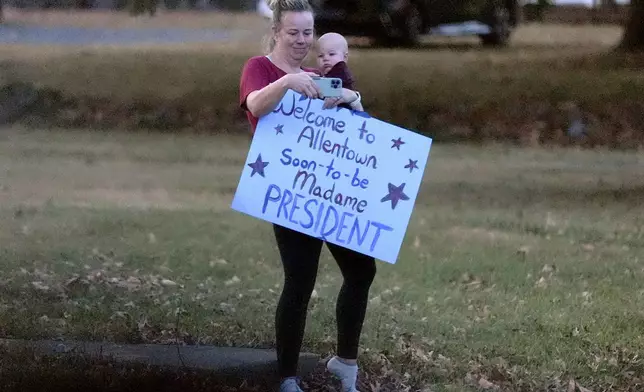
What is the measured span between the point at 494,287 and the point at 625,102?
10.3 m

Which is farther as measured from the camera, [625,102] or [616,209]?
[625,102]

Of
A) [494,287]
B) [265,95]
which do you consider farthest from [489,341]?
[265,95]

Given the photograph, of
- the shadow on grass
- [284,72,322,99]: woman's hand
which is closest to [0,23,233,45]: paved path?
Result: the shadow on grass

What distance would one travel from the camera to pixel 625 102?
53.6 ft

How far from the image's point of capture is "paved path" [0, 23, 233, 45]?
22312 mm

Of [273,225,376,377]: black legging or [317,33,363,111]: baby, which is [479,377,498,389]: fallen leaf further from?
[317,33,363,111]: baby

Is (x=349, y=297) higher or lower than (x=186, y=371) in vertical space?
higher

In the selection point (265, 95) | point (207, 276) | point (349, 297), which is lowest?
point (207, 276)

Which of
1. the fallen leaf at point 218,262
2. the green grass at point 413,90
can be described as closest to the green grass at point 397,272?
the fallen leaf at point 218,262

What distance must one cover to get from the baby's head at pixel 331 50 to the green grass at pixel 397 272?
1.77m

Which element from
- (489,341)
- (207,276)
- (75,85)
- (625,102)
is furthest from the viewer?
(75,85)

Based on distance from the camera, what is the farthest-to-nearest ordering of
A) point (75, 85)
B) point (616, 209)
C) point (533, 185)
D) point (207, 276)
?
point (75, 85) → point (533, 185) → point (616, 209) → point (207, 276)

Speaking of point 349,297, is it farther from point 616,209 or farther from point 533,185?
point 533,185

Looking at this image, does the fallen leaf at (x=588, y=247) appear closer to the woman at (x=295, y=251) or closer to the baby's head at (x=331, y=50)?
the woman at (x=295, y=251)
